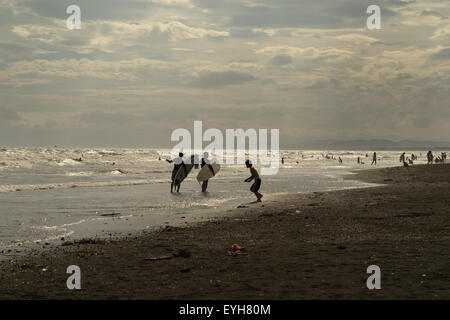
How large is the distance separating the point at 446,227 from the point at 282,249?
5158 millimetres

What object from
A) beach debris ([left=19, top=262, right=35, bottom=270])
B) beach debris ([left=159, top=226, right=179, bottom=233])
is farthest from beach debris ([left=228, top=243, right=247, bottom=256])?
beach debris ([left=19, top=262, right=35, bottom=270])

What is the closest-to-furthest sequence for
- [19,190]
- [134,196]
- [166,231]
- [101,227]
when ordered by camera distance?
[166,231] → [101,227] → [134,196] → [19,190]

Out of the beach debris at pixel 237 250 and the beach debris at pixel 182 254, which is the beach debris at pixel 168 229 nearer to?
the beach debris at pixel 237 250

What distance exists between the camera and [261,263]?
8.96 metres

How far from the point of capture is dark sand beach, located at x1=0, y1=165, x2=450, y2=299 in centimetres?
707

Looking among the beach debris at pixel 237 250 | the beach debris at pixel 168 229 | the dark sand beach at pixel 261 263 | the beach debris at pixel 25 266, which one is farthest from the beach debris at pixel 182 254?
the beach debris at pixel 168 229

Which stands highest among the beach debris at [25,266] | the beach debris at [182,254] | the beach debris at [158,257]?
the beach debris at [182,254]

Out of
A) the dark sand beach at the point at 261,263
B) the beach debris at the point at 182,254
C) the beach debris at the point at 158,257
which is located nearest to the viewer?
the dark sand beach at the point at 261,263

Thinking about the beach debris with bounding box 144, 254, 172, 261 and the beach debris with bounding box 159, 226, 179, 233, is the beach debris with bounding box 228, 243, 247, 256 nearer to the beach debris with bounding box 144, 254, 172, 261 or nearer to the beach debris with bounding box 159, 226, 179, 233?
the beach debris with bounding box 144, 254, 172, 261

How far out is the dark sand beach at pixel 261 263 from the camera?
278 inches
